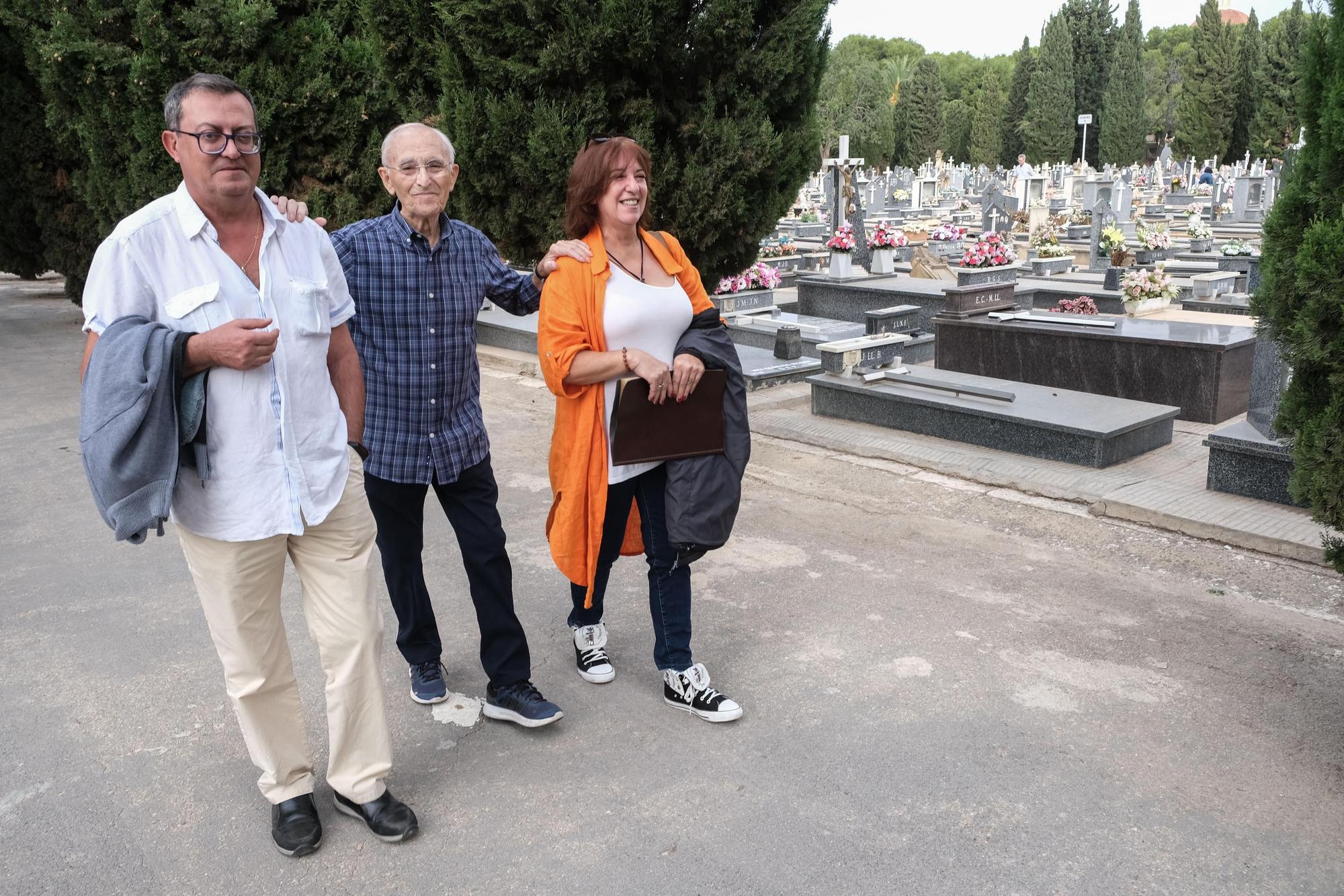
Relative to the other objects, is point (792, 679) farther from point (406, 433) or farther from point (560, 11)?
point (560, 11)

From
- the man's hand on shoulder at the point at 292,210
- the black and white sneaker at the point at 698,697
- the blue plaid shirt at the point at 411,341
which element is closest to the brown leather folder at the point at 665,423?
the blue plaid shirt at the point at 411,341

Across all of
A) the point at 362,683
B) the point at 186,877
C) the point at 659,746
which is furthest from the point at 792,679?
the point at 186,877

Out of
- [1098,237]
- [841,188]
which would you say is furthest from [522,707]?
[1098,237]

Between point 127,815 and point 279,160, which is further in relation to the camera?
point 279,160

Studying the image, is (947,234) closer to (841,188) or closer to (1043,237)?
(1043,237)

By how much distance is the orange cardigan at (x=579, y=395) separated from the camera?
3.15 meters

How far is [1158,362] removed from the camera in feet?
26.1

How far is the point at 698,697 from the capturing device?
11.2 ft

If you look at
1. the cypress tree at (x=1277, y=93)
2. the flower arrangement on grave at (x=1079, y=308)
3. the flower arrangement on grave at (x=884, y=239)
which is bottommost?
the flower arrangement on grave at (x=1079, y=308)

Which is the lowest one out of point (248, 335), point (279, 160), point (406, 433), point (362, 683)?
point (362, 683)

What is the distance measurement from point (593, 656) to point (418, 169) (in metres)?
1.73

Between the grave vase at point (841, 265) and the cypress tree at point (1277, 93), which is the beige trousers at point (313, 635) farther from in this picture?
the cypress tree at point (1277, 93)

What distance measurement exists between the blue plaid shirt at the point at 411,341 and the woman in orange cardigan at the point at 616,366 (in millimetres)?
288

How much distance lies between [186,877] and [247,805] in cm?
33
